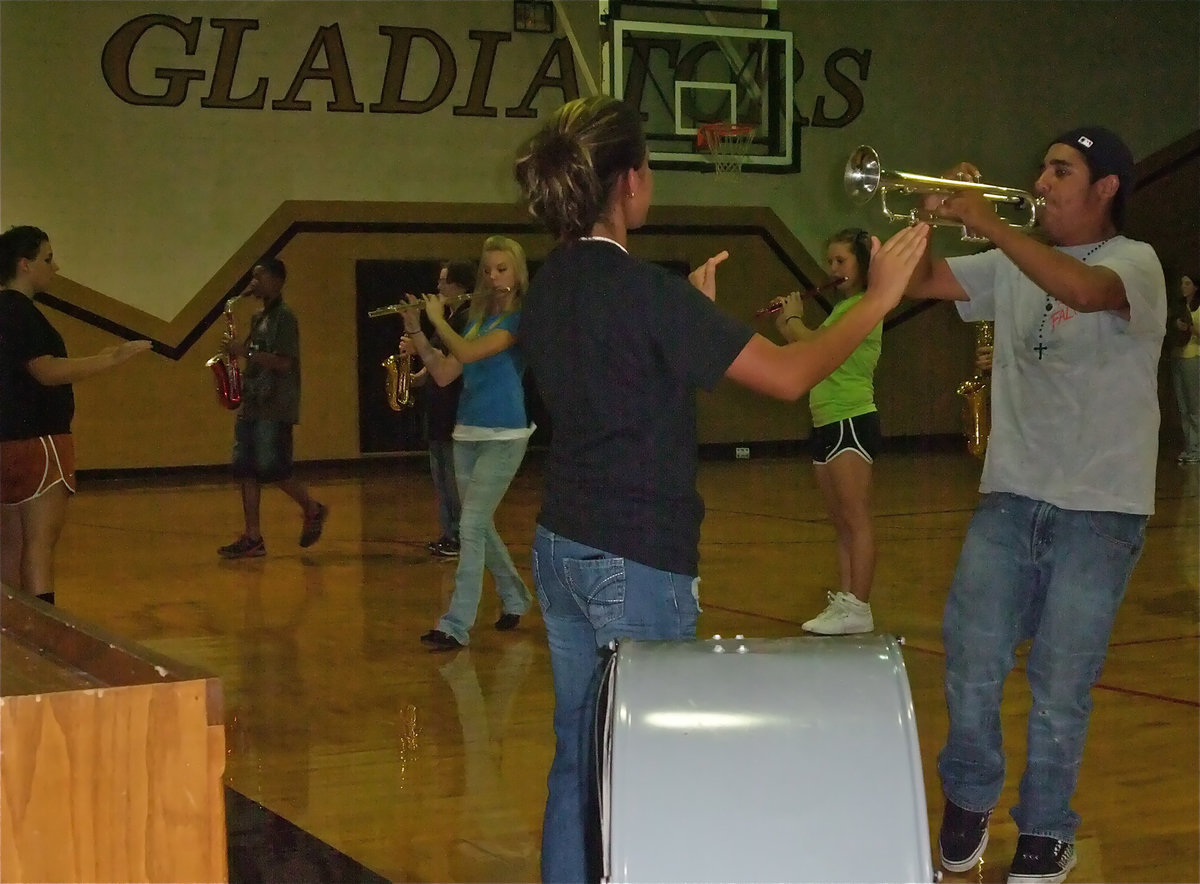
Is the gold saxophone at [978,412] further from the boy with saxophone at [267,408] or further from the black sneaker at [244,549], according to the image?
the black sneaker at [244,549]

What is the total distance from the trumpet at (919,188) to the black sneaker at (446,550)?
531cm

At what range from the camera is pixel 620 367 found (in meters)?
2.39

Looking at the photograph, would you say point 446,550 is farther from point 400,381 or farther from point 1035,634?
point 1035,634

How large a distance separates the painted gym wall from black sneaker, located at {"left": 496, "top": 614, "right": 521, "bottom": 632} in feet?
25.1

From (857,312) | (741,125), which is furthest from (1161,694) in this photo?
(741,125)

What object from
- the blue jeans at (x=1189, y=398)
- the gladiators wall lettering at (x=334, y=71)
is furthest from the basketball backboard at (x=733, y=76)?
the blue jeans at (x=1189, y=398)

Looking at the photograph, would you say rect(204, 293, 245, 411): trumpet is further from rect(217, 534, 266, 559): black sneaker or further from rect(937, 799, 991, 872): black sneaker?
rect(937, 799, 991, 872): black sneaker

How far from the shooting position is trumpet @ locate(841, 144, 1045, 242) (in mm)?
3082

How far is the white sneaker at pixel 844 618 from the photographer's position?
5.81 metres

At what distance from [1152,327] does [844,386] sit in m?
2.75

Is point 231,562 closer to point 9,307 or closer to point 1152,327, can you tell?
point 9,307

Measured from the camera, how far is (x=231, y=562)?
8328 mm

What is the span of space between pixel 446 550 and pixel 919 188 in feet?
18.5

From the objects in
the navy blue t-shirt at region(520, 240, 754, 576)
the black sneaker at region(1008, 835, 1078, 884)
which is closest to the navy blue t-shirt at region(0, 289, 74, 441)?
the navy blue t-shirt at region(520, 240, 754, 576)
